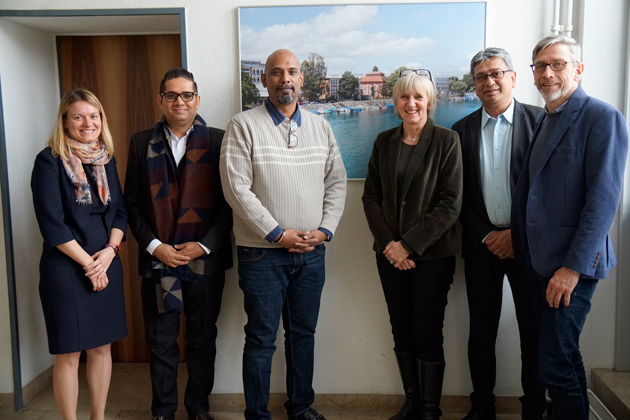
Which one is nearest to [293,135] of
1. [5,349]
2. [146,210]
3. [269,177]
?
[269,177]

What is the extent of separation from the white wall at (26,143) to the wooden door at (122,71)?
15 cm

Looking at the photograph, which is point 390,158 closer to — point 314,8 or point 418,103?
point 418,103

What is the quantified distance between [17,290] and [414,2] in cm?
266

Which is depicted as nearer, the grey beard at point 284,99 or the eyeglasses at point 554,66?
the eyeglasses at point 554,66

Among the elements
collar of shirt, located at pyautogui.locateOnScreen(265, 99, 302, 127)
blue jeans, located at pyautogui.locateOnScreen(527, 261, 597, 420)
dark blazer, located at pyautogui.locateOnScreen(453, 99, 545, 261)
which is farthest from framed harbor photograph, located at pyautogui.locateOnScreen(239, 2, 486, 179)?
blue jeans, located at pyautogui.locateOnScreen(527, 261, 597, 420)

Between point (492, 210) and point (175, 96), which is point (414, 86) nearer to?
point (492, 210)

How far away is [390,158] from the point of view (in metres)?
2.29

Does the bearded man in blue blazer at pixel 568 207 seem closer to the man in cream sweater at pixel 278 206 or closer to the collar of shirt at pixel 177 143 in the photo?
the man in cream sweater at pixel 278 206

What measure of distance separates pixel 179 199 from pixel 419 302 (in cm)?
124

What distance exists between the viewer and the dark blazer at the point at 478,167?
219 cm

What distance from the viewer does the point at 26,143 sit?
2.77 meters

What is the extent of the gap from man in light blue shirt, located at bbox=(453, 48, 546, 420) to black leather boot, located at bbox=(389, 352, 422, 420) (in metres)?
0.30

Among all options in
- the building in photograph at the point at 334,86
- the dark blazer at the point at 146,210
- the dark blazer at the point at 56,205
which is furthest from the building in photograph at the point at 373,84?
the dark blazer at the point at 56,205

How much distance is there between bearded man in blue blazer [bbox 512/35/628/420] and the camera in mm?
1735
